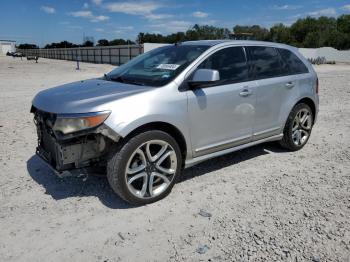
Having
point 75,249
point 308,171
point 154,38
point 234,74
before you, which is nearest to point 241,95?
point 234,74

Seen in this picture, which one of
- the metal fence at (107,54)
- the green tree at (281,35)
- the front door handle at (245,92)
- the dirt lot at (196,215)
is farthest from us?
the green tree at (281,35)

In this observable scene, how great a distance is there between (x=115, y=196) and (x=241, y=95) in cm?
Answer: 204

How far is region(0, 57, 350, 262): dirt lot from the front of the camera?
3.08 m

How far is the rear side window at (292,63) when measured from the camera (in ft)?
17.8

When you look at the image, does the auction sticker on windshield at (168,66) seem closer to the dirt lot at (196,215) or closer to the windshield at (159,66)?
the windshield at (159,66)

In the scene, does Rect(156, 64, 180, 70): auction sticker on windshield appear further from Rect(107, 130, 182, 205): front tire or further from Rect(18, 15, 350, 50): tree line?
Rect(18, 15, 350, 50): tree line

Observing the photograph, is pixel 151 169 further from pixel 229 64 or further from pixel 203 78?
pixel 229 64

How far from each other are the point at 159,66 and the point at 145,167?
138 cm

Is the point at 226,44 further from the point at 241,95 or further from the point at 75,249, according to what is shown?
the point at 75,249

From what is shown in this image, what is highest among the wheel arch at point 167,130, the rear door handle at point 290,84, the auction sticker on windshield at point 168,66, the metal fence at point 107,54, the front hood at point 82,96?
the metal fence at point 107,54

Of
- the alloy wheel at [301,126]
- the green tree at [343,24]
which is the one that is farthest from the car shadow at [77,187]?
the green tree at [343,24]

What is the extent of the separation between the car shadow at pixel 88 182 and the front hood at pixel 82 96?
3.40 ft

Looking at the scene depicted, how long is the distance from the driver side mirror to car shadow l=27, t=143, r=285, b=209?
1.30 metres

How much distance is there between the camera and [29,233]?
3.35 meters
